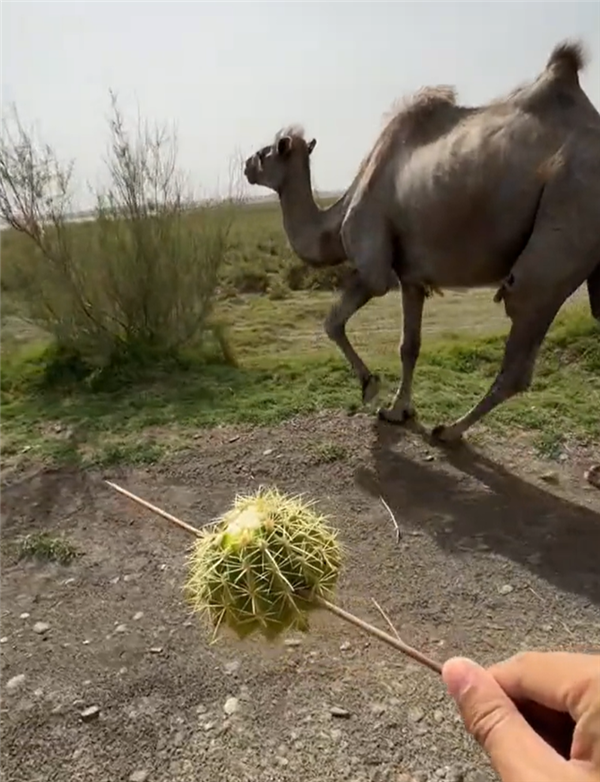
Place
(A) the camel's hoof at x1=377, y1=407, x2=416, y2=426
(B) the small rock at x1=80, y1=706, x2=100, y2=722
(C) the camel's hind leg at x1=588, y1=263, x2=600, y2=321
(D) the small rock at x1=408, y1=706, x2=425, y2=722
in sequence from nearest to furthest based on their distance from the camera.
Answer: (D) the small rock at x1=408, y1=706, x2=425, y2=722 → (B) the small rock at x1=80, y1=706, x2=100, y2=722 → (C) the camel's hind leg at x1=588, y1=263, x2=600, y2=321 → (A) the camel's hoof at x1=377, y1=407, x2=416, y2=426

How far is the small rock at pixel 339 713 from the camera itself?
11.0 ft

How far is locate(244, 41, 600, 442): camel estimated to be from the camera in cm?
497

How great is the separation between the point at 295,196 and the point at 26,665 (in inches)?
178

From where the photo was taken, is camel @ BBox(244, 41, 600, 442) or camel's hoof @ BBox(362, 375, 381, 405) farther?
camel's hoof @ BBox(362, 375, 381, 405)

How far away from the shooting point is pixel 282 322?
12.3 m

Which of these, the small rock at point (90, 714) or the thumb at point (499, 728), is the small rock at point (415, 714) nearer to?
the small rock at point (90, 714)

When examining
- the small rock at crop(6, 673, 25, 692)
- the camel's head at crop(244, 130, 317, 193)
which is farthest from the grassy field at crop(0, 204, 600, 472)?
the small rock at crop(6, 673, 25, 692)

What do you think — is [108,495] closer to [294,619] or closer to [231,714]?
[231,714]

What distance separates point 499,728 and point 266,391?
6.08 meters

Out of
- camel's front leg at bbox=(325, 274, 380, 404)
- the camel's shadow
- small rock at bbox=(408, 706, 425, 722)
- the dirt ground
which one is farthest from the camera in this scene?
camel's front leg at bbox=(325, 274, 380, 404)

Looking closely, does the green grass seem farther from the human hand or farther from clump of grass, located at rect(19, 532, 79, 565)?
the human hand

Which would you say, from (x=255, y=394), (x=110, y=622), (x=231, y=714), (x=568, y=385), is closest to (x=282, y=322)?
(x=255, y=394)

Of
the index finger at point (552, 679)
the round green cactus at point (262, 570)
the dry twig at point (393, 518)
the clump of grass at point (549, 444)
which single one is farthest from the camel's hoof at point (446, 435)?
the index finger at point (552, 679)

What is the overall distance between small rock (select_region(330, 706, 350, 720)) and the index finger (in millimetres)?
1803
